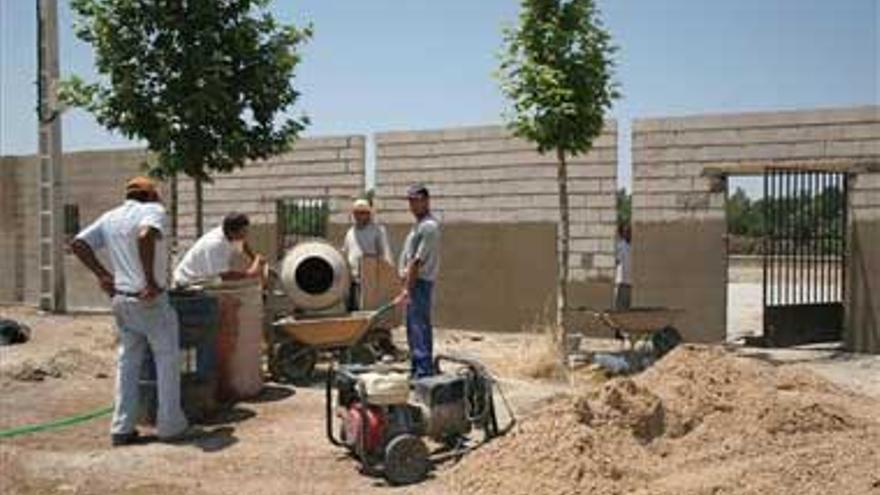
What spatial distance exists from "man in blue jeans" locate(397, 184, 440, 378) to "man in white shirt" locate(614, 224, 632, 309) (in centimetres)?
565

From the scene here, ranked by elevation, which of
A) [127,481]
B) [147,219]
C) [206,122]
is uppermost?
[206,122]

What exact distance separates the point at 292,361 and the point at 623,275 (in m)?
5.67

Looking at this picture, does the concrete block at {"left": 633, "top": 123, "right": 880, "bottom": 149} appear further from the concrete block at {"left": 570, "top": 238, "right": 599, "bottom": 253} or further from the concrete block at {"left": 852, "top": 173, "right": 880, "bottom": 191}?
the concrete block at {"left": 570, "top": 238, "right": 599, "bottom": 253}

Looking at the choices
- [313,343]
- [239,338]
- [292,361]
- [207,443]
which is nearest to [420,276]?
[313,343]

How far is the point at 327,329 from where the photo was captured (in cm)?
1077

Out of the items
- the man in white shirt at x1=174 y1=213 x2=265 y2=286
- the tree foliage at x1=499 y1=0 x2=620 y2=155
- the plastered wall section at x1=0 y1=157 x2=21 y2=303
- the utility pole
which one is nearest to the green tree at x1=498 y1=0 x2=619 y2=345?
the tree foliage at x1=499 y1=0 x2=620 y2=155

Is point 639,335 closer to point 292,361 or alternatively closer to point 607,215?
point 607,215

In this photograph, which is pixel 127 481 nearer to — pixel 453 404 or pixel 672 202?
pixel 453 404

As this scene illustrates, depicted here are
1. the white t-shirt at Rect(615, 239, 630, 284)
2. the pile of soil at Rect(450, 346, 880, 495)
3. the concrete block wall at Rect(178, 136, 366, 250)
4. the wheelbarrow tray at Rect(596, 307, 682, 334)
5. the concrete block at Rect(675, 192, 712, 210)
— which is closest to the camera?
the pile of soil at Rect(450, 346, 880, 495)

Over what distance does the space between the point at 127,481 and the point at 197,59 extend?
6.37 m

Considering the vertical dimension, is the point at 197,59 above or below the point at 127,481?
above

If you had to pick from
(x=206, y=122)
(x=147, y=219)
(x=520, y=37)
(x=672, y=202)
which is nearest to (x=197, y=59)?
(x=206, y=122)

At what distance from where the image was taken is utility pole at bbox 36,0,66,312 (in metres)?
19.1

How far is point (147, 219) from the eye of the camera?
852 centimetres
